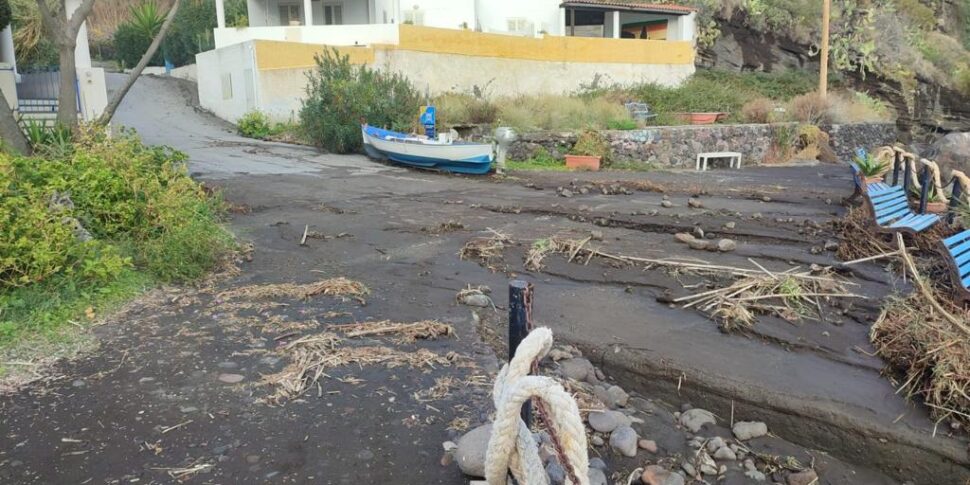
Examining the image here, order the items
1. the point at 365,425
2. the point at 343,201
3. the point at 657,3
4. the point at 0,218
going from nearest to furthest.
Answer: the point at 365,425 < the point at 0,218 < the point at 343,201 < the point at 657,3

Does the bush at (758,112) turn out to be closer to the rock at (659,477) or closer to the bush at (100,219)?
the bush at (100,219)

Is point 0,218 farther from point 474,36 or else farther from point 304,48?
point 474,36

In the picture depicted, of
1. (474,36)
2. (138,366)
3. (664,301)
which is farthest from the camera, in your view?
(474,36)

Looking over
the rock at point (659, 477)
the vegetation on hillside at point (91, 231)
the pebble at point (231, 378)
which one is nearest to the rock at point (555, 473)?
the rock at point (659, 477)

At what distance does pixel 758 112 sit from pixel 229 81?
17.7 meters

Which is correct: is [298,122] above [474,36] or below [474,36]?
below

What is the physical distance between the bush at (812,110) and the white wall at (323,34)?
13126 mm

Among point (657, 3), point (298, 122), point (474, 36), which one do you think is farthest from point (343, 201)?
point (657, 3)

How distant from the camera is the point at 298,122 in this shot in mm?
20906

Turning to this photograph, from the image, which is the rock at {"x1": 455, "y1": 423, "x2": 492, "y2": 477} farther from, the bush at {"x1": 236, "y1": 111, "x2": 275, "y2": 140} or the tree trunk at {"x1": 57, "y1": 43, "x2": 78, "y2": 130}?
the bush at {"x1": 236, "y1": 111, "x2": 275, "y2": 140}

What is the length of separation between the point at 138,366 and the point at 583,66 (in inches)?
923

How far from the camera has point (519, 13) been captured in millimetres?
27953

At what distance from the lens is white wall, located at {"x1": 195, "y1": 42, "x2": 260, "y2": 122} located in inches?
846

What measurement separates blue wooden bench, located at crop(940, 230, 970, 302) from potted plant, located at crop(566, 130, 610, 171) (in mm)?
11160
